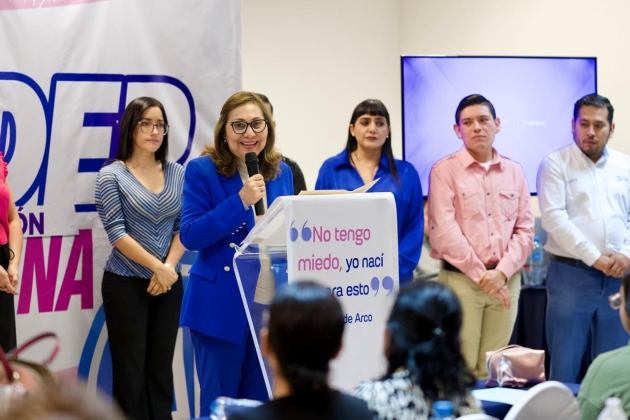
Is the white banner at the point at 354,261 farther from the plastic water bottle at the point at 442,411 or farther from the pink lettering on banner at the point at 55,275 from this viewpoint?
the pink lettering on banner at the point at 55,275

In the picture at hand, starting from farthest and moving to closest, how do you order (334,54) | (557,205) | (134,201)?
(334,54), (557,205), (134,201)

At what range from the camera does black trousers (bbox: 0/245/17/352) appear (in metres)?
3.82

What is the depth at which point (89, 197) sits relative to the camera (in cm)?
444

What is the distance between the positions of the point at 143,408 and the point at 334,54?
10.9 feet

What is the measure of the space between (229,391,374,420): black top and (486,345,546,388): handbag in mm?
1265

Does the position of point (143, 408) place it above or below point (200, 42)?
below

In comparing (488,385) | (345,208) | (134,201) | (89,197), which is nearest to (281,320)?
(345,208)

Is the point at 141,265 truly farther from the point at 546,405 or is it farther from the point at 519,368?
the point at 546,405

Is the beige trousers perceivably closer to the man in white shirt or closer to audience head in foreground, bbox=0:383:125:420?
the man in white shirt

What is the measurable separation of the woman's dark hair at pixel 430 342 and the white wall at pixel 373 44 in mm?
4250

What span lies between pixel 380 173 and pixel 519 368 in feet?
5.74

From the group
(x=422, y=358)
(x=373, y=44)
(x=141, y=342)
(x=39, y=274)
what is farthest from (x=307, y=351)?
(x=373, y=44)

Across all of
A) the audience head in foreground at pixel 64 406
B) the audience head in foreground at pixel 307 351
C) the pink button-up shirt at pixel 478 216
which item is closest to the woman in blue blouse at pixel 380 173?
the pink button-up shirt at pixel 478 216

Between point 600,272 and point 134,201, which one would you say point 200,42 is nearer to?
point 134,201
